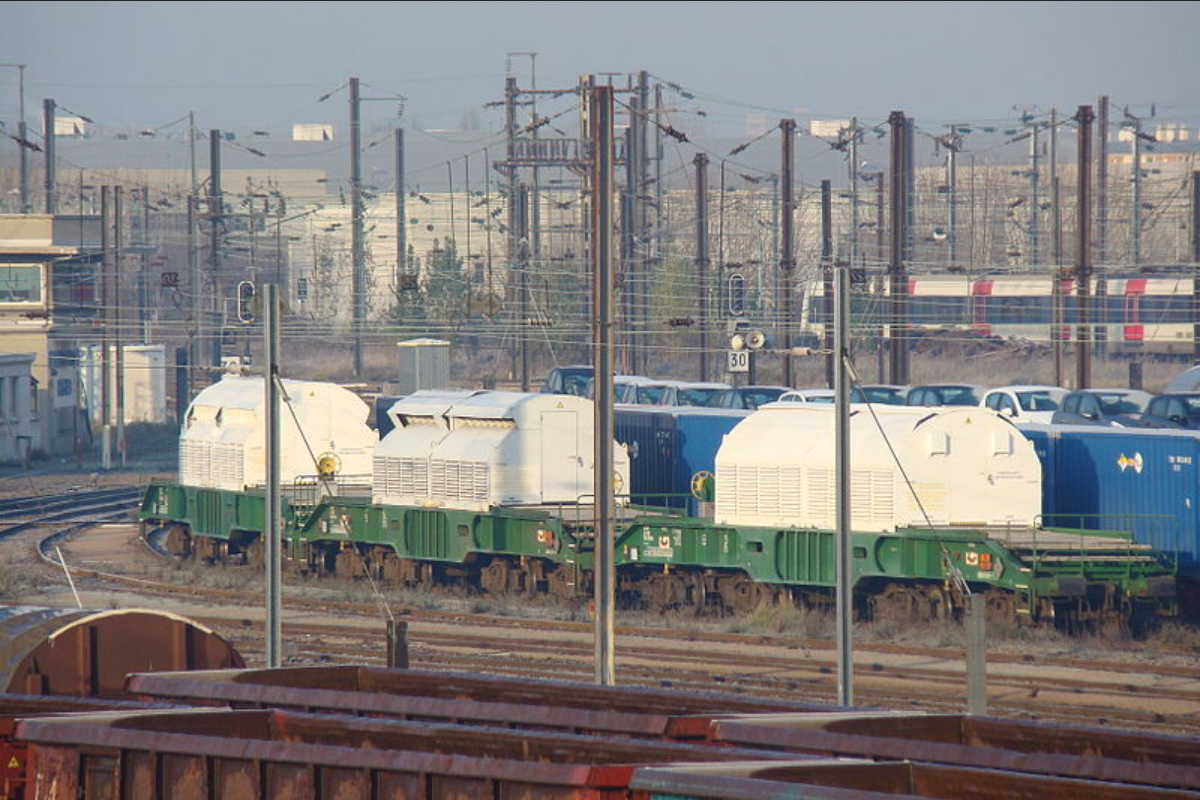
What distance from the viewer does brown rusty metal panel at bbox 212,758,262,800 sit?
11.3 m

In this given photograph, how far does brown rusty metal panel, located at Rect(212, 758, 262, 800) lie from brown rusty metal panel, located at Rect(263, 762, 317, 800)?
82 mm

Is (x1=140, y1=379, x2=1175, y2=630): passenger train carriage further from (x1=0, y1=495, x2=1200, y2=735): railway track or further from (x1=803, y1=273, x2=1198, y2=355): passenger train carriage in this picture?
(x1=803, y1=273, x2=1198, y2=355): passenger train carriage

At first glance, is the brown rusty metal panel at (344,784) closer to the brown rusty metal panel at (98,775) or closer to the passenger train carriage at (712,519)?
the brown rusty metal panel at (98,775)

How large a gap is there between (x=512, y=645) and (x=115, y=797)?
1508 cm

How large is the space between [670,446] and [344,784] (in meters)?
23.4

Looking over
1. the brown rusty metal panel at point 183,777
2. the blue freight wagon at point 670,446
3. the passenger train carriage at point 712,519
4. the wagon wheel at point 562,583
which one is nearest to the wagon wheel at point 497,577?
the passenger train carriage at point 712,519

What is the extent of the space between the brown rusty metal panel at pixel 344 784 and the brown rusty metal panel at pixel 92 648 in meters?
4.96

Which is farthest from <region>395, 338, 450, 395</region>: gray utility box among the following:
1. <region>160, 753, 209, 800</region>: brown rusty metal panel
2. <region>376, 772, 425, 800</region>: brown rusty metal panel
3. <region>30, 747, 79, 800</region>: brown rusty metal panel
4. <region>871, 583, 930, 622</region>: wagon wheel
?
<region>376, 772, 425, 800</region>: brown rusty metal panel

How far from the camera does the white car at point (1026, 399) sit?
41.4 meters

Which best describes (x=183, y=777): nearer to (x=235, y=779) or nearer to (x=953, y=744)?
(x=235, y=779)

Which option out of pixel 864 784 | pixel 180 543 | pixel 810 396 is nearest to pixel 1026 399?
pixel 810 396

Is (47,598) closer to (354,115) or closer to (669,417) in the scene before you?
(669,417)

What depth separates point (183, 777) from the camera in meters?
11.5

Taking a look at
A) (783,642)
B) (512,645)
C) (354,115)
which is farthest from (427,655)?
(354,115)
